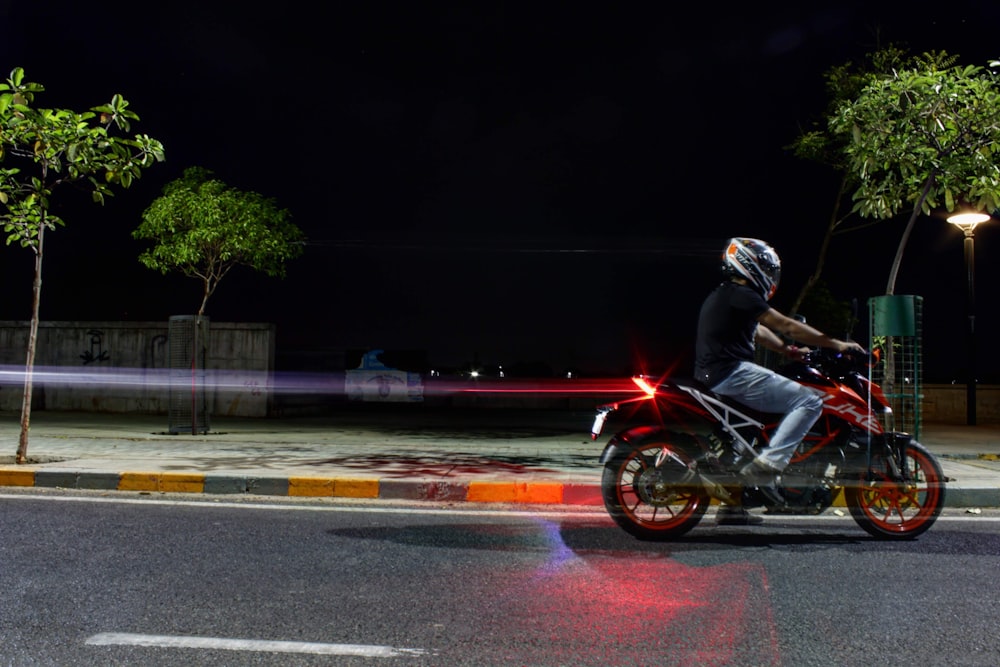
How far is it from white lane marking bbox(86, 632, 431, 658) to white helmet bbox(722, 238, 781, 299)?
316 cm

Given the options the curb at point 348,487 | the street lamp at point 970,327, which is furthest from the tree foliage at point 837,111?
the curb at point 348,487

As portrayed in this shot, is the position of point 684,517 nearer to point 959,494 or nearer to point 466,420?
point 959,494

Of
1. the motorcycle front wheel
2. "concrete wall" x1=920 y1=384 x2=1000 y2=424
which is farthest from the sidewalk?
"concrete wall" x1=920 y1=384 x2=1000 y2=424

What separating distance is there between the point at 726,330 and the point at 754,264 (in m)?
0.46

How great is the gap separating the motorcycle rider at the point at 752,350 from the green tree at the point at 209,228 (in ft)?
46.8

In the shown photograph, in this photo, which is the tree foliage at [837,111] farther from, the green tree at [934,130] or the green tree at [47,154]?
the green tree at [47,154]

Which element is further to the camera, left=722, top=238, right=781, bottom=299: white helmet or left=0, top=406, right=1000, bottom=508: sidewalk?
left=0, top=406, right=1000, bottom=508: sidewalk

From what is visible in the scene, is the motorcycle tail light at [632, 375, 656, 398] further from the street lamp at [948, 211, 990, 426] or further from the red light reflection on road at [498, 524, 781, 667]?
the street lamp at [948, 211, 990, 426]

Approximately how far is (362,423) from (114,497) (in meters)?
8.89

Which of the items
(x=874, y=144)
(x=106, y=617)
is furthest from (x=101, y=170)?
(x=874, y=144)

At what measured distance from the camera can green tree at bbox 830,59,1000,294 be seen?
27.5 ft

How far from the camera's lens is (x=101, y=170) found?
8711 millimetres

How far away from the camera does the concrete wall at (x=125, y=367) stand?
1645cm

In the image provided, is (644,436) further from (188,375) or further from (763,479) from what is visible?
(188,375)
